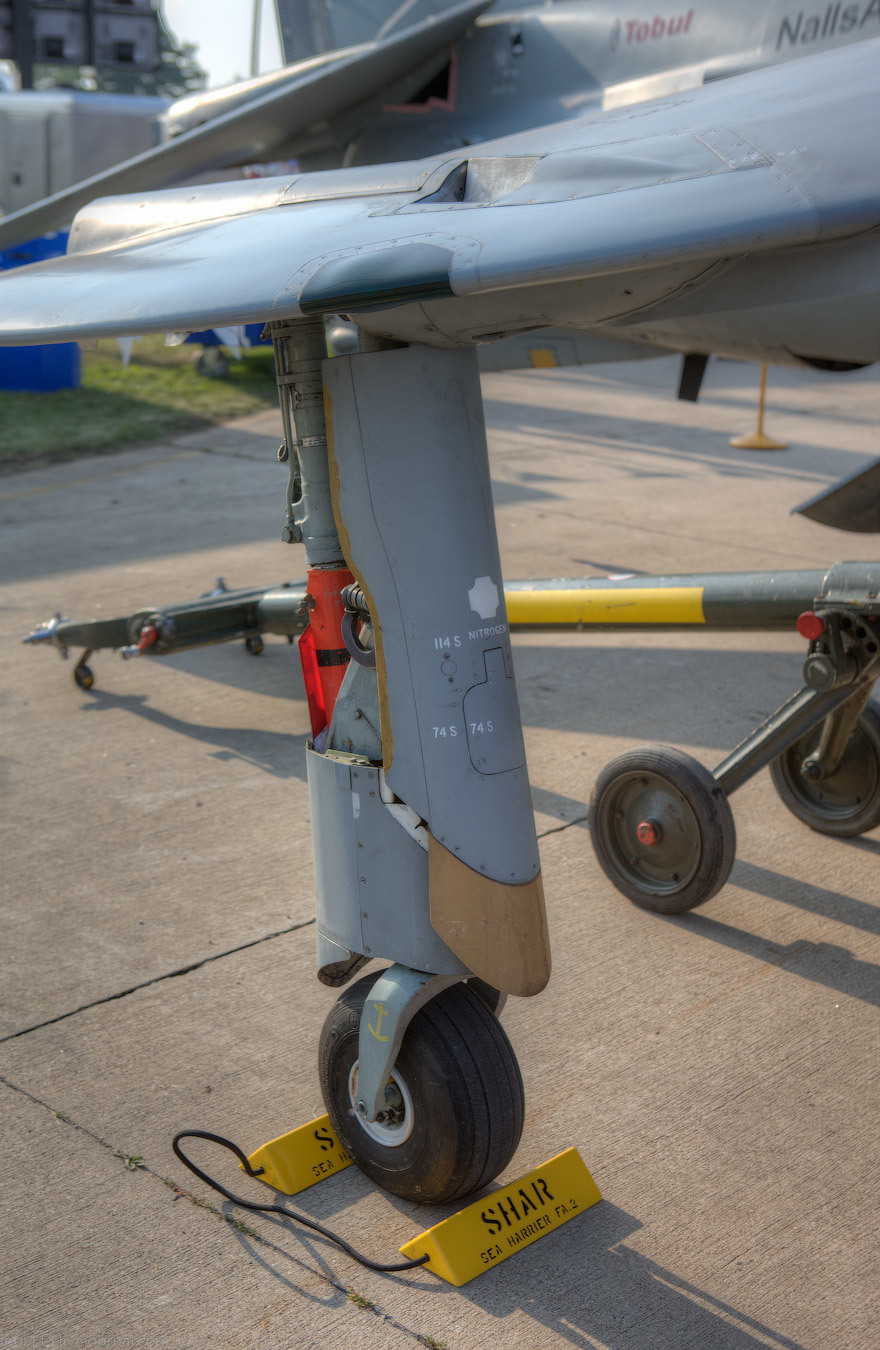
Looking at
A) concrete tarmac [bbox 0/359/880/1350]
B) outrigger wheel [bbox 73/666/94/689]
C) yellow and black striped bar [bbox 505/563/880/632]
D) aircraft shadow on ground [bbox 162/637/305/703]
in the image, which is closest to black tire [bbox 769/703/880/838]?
concrete tarmac [bbox 0/359/880/1350]

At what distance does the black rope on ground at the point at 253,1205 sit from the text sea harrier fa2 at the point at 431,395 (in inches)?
6.9

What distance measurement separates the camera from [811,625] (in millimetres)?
3930

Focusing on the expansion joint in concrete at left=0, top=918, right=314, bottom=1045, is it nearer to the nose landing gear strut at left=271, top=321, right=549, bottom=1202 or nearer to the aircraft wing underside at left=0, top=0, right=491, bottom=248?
the nose landing gear strut at left=271, top=321, right=549, bottom=1202

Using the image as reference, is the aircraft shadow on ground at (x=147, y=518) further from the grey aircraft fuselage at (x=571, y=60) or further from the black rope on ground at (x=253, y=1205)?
the black rope on ground at (x=253, y=1205)

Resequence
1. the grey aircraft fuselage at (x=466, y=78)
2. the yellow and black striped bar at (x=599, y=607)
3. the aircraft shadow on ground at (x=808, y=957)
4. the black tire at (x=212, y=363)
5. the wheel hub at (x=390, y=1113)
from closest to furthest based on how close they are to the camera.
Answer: the wheel hub at (x=390, y=1113)
the aircraft shadow on ground at (x=808, y=957)
the yellow and black striped bar at (x=599, y=607)
the grey aircraft fuselage at (x=466, y=78)
the black tire at (x=212, y=363)

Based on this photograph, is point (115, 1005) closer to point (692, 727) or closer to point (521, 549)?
point (692, 727)

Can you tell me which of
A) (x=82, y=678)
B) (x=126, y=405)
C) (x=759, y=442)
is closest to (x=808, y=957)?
(x=82, y=678)

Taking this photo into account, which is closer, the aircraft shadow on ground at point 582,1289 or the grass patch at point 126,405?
the aircraft shadow on ground at point 582,1289

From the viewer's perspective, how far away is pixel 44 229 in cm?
598

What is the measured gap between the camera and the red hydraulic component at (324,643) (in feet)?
9.43

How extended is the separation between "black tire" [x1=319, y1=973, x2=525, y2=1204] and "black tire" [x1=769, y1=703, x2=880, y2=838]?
2.15m

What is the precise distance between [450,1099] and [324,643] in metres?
1.06

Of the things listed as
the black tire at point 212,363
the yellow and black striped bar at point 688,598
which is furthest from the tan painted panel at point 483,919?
the black tire at point 212,363

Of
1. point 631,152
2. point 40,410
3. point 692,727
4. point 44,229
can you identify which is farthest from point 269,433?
point 631,152
